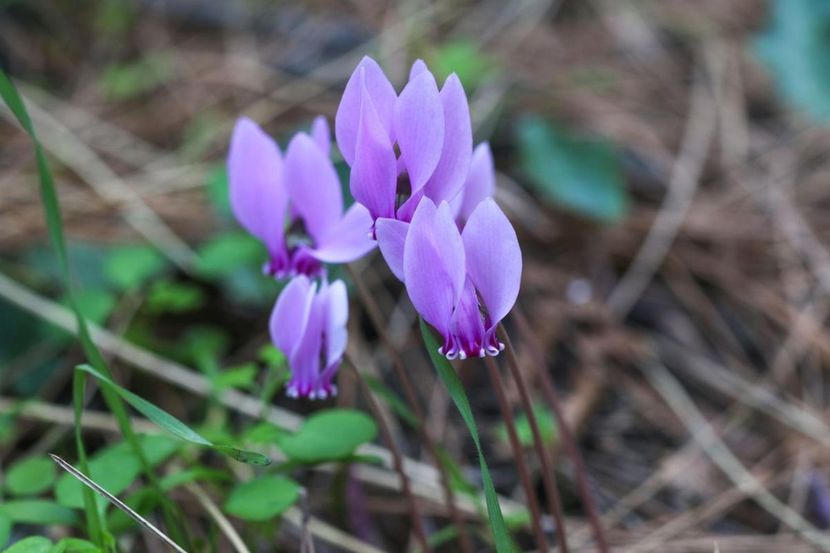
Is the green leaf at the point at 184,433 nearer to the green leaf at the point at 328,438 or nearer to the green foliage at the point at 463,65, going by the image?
the green leaf at the point at 328,438

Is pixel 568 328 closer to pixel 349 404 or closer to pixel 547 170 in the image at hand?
pixel 547 170

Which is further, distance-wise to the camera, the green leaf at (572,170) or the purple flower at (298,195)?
the green leaf at (572,170)

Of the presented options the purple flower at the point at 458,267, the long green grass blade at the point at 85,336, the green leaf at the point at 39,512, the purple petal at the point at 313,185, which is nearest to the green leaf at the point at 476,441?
the purple flower at the point at 458,267

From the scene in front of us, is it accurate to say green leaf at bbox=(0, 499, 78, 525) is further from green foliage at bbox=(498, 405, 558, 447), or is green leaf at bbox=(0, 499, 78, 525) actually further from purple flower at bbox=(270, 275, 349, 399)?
green foliage at bbox=(498, 405, 558, 447)

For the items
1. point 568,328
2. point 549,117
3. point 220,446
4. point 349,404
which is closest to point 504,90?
point 549,117

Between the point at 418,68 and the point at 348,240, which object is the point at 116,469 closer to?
the point at 348,240

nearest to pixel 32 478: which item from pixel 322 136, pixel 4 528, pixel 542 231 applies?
pixel 4 528
